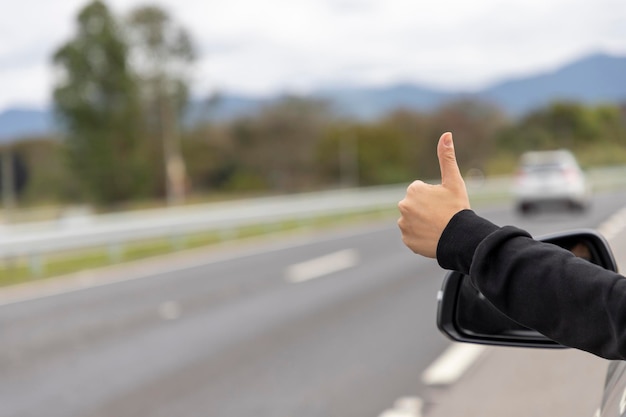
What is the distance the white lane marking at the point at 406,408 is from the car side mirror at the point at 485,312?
126 inches

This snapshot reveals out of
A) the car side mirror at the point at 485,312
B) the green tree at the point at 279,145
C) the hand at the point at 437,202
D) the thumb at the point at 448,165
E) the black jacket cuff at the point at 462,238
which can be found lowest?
the green tree at the point at 279,145

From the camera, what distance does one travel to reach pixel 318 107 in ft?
285

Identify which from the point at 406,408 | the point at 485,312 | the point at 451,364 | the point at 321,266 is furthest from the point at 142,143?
the point at 485,312

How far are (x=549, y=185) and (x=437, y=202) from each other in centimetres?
2318

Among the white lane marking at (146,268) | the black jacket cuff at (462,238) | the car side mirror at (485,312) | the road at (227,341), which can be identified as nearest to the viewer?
the black jacket cuff at (462,238)

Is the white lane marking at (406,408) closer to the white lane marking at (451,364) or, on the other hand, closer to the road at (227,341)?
the road at (227,341)

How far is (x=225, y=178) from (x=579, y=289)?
73.9m

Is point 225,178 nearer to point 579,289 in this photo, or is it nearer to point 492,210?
point 492,210

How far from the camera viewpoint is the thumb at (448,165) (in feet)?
5.81

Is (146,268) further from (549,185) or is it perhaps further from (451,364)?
(549,185)

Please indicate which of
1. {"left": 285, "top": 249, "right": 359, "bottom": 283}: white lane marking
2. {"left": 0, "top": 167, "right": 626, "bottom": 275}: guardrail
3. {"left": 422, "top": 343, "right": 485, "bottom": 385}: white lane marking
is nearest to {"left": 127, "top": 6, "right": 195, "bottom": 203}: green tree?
{"left": 0, "top": 167, "right": 626, "bottom": 275}: guardrail

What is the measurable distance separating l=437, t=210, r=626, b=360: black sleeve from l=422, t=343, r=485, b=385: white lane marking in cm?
457

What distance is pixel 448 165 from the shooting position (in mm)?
1771

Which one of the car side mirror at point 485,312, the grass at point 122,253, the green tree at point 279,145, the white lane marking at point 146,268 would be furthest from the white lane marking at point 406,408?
the green tree at point 279,145
